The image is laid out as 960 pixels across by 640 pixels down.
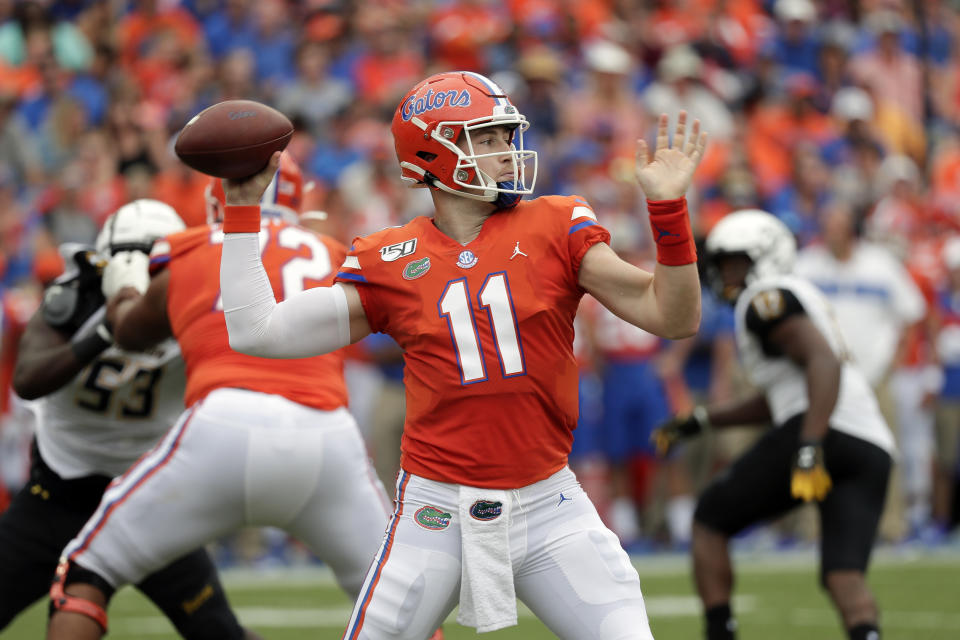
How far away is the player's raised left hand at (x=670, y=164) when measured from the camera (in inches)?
131

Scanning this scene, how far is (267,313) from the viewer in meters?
3.57

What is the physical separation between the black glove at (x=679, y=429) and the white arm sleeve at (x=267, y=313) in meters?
2.47

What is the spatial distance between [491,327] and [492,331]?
1cm

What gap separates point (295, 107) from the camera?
11297mm

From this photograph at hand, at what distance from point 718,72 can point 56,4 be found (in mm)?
5915

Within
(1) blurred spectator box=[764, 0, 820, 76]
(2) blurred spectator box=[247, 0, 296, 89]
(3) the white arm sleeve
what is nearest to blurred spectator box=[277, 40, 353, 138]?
(2) blurred spectator box=[247, 0, 296, 89]

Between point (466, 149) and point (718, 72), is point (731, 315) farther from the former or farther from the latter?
point (466, 149)

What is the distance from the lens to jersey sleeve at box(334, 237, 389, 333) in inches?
143

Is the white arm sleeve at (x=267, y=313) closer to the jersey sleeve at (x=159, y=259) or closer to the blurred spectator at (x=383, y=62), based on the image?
the jersey sleeve at (x=159, y=259)

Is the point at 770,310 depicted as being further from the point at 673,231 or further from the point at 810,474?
the point at 673,231

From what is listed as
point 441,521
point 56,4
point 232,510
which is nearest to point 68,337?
point 232,510

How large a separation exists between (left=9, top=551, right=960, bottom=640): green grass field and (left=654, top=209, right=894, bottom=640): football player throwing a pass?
131cm

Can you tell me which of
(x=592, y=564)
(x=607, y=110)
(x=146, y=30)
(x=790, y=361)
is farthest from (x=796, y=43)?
(x=592, y=564)

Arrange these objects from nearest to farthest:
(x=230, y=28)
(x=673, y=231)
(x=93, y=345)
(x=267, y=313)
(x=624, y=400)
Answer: (x=673, y=231), (x=267, y=313), (x=93, y=345), (x=624, y=400), (x=230, y=28)
